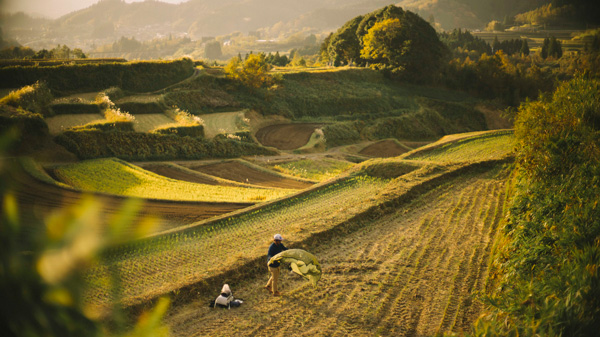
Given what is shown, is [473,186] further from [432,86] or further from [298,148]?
[432,86]

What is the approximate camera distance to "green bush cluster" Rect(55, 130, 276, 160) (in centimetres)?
3042

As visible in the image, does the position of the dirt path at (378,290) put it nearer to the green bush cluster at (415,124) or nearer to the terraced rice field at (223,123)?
the terraced rice field at (223,123)

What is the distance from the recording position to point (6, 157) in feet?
5.28

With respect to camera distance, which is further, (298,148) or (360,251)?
(298,148)

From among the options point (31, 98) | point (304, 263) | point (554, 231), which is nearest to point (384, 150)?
point (31, 98)

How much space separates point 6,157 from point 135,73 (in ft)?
175

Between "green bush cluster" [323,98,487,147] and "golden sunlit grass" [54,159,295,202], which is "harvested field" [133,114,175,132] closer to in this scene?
"golden sunlit grass" [54,159,295,202]

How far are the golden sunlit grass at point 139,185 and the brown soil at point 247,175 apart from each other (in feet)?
11.8

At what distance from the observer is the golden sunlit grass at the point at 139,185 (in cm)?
2284

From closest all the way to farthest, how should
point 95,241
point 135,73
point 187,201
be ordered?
point 95,241, point 187,201, point 135,73

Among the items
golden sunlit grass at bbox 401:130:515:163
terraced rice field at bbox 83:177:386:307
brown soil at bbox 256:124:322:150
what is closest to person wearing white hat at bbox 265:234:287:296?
terraced rice field at bbox 83:177:386:307

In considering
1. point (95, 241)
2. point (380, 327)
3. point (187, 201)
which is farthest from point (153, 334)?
point (187, 201)

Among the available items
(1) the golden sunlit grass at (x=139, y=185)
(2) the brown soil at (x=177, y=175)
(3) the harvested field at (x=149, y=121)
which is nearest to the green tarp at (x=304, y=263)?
(1) the golden sunlit grass at (x=139, y=185)

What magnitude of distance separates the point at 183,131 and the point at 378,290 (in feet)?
96.9
